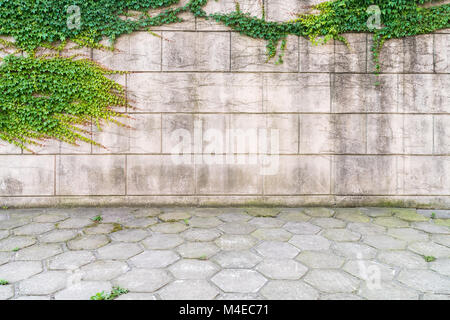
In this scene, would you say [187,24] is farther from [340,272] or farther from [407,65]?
[340,272]

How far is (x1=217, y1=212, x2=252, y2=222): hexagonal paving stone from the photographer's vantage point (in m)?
4.42

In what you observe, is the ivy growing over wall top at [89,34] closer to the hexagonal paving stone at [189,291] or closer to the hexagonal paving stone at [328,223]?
the hexagonal paving stone at [328,223]

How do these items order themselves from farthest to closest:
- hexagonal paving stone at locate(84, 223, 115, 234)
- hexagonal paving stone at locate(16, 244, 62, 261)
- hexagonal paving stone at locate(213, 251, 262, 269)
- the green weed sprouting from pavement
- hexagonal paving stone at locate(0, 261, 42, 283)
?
1. hexagonal paving stone at locate(84, 223, 115, 234)
2. hexagonal paving stone at locate(16, 244, 62, 261)
3. hexagonal paving stone at locate(213, 251, 262, 269)
4. hexagonal paving stone at locate(0, 261, 42, 283)
5. the green weed sprouting from pavement

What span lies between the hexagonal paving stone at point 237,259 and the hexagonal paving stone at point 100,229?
1.77m

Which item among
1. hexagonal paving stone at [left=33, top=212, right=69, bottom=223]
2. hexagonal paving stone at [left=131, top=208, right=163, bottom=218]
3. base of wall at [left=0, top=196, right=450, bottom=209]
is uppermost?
base of wall at [left=0, top=196, right=450, bottom=209]

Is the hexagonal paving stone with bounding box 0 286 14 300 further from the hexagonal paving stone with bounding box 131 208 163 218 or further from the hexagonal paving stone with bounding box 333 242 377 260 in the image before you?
the hexagonal paving stone with bounding box 333 242 377 260

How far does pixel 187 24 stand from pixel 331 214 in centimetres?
421

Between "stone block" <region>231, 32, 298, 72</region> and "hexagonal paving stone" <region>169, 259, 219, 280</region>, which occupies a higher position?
"stone block" <region>231, 32, 298, 72</region>

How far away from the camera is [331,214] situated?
4699mm

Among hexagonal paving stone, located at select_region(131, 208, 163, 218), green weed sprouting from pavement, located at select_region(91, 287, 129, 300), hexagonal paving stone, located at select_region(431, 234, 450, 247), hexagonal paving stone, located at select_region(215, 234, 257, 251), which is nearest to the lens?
green weed sprouting from pavement, located at select_region(91, 287, 129, 300)

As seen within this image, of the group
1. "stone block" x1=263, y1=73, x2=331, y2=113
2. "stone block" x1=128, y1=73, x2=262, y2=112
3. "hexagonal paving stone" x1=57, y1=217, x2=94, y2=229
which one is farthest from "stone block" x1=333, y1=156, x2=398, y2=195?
"hexagonal paving stone" x1=57, y1=217, x2=94, y2=229

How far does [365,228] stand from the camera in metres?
4.06

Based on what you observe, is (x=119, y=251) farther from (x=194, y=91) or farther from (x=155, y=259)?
(x=194, y=91)

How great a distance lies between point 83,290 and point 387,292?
2.73m
